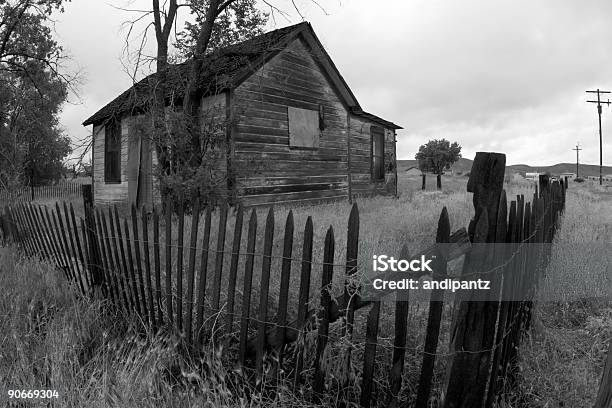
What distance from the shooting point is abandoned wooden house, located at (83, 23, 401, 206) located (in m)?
11.7

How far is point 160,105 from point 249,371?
9.64m

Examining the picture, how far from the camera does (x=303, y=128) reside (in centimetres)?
1369

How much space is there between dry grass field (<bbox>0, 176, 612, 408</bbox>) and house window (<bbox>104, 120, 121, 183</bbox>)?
10161 mm

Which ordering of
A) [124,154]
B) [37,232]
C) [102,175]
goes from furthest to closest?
[102,175] → [124,154] → [37,232]

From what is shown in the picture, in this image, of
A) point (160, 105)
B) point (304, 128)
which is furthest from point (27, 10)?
point (304, 128)

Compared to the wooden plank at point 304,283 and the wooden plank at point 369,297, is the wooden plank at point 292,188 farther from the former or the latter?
the wooden plank at point 304,283

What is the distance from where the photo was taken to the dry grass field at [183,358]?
8.53 feet

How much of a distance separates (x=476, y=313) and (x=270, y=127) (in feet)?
35.9

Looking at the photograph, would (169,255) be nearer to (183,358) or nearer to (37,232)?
(183,358)

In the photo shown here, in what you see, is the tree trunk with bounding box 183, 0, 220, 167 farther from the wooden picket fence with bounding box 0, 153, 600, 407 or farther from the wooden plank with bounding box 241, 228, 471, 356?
the wooden plank with bounding box 241, 228, 471, 356

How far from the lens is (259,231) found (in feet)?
22.4

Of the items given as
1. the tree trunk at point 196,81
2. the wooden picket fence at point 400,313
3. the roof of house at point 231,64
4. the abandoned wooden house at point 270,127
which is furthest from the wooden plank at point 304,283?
the roof of house at point 231,64

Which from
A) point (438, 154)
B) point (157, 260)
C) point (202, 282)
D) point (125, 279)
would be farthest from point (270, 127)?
point (438, 154)

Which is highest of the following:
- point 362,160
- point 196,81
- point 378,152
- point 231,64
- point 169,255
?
point 231,64
